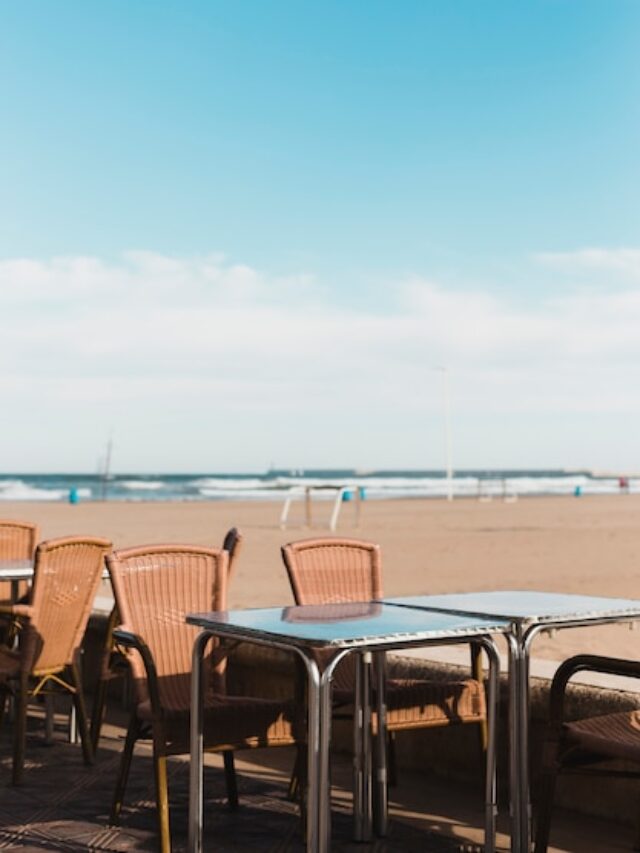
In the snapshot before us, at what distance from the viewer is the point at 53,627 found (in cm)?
557

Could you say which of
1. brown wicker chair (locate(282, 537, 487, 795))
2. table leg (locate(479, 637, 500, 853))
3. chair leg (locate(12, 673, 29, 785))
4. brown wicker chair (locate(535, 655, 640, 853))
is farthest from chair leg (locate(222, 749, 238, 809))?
brown wicker chair (locate(535, 655, 640, 853))

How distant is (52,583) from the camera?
18.2 ft

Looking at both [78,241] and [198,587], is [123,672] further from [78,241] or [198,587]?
[78,241]

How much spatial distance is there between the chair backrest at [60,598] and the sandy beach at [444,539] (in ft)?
10.2

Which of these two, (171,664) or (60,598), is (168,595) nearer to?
(171,664)

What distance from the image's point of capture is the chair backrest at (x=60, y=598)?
17.8 feet

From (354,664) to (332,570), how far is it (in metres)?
0.40

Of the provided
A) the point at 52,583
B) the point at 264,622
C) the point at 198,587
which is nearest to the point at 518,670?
the point at 264,622

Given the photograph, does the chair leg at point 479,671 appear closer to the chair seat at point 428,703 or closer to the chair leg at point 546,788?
the chair seat at point 428,703

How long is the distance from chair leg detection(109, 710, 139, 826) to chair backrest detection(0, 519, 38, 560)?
10.9 ft

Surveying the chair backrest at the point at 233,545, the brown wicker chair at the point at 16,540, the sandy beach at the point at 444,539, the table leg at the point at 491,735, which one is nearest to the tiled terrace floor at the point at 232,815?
the table leg at the point at 491,735

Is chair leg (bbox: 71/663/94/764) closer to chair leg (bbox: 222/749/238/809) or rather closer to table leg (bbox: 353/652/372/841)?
chair leg (bbox: 222/749/238/809)

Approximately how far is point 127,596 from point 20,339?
98.7 ft

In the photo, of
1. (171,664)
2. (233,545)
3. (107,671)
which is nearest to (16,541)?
(107,671)
